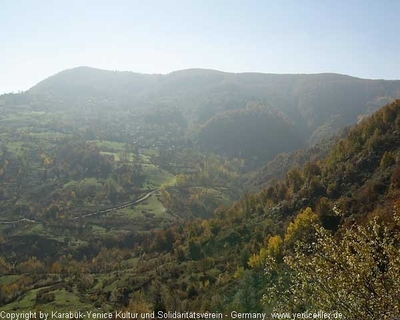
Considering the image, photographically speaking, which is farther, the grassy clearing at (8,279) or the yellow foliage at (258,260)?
the grassy clearing at (8,279)

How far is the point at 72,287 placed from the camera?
108 m

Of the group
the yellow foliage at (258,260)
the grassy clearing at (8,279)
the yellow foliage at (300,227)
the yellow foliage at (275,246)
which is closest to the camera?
the yellow foliage at (258,260)

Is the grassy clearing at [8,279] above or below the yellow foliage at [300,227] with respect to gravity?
below

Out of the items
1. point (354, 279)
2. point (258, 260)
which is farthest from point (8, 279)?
point (354, 279)

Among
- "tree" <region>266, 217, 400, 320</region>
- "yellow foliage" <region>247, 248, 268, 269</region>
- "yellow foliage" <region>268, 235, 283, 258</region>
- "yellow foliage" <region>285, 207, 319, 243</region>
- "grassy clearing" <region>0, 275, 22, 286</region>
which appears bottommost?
"grassy clearing" <region>0, 275, 22, 286</region>

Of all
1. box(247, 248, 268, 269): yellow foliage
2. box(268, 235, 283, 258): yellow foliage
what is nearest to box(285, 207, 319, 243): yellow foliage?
box(268, 235, 283, 258): yellow foliage

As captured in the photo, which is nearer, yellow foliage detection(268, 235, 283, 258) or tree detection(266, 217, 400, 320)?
tree detection(266, 217, 400, 320)

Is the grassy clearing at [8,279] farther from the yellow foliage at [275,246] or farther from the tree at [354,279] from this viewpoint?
the tree at [354,279]

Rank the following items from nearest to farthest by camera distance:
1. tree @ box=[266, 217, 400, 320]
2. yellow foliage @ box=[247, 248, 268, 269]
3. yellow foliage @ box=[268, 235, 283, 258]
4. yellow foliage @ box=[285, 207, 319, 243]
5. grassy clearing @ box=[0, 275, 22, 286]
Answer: tree @ box=[266, 217, 400, 320] < yellow foliage @ box=[247, 248, 268, 269] < yellow foliage @ box=[268, 235, 283, 258] < yellow foliage @ box=[285, 207, 319, 243] < grassy clearing @ box=[0, 275, 22, 286]

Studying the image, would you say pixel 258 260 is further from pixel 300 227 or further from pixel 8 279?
pixel 8 279

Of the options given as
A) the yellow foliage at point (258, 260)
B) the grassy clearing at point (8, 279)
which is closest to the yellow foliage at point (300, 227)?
the yellow foliage at point (258, 260)

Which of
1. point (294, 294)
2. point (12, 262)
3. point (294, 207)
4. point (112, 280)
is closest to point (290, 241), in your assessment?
point (294, 207)

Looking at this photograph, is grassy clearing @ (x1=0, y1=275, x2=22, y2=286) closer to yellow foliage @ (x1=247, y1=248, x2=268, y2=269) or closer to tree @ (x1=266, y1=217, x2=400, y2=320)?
yellow foliage @ (x1=247, y1=248, x2=268, y2=269)

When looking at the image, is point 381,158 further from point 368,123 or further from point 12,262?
point 12,262
